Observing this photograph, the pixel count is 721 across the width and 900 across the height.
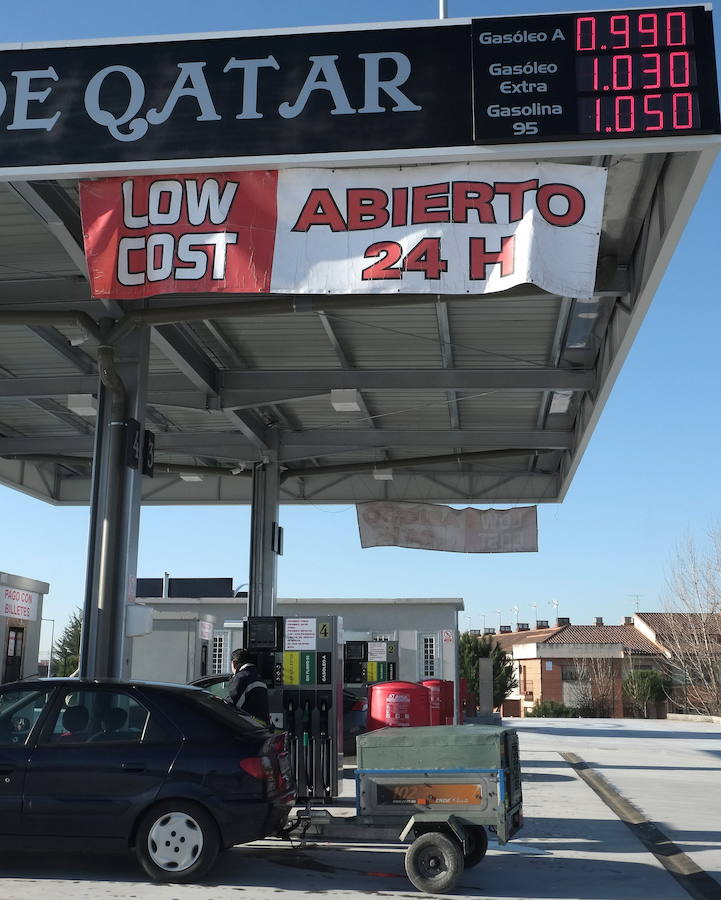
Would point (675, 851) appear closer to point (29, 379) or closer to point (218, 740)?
point (218, 740)

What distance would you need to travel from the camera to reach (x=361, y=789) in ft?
24.8

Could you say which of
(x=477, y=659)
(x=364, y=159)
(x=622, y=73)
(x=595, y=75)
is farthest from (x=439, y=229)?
(x=477, y=659)

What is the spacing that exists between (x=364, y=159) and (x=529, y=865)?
6.31 m

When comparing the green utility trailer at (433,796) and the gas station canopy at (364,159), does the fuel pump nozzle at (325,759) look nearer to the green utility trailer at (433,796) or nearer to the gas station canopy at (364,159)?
the green utility trailer at (433,796)

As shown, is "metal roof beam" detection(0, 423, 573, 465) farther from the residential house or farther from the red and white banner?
the residential house

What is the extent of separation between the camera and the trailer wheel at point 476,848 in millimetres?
7848

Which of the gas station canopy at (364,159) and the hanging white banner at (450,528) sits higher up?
the gas station canopy at (364,159)

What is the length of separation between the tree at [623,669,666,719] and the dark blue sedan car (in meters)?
54.4

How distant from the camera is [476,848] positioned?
787cm

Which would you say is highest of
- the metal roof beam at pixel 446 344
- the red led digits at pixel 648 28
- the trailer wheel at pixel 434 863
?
the red led digits at pixel 648 28

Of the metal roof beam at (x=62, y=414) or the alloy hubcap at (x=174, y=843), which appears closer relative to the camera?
the alloy hubcap at (x=174, y=843)

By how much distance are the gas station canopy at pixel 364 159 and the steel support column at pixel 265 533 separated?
239cm

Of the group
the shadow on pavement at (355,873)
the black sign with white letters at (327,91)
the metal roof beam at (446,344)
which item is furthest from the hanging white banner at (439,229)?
the shadow on pavement at (355,873)

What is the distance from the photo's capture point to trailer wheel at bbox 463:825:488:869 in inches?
309
